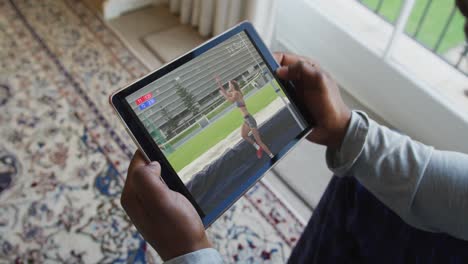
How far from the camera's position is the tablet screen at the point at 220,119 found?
0.58 m

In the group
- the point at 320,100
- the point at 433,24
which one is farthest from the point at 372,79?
the point at 320,100

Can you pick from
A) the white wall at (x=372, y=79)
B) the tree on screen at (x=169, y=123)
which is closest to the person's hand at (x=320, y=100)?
the tree on screen at (x=169, y=123)

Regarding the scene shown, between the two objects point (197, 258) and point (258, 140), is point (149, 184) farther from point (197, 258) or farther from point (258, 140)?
point (258, 140)

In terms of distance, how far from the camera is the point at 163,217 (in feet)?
1.71

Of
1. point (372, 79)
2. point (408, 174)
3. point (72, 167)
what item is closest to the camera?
point (408, 174)

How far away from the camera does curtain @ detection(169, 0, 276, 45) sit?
1441 millimetres

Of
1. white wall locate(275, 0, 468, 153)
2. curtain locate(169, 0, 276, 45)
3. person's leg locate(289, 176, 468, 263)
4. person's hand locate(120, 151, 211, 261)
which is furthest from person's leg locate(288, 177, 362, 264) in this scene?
curtain locate(169, 0, 276, 45)

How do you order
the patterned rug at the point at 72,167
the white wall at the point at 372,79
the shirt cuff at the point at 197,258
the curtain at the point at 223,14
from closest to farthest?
the shirt cuff at the point at 197,258 → the patterned rug at the point at 72,167 → the white wall at the point at 372,79 → the curtain at the point at 223,14

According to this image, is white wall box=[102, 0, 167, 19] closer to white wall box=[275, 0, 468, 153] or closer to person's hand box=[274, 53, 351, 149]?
white wall box=[275, 0, 468, 153]

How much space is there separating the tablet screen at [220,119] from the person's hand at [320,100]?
0.03m

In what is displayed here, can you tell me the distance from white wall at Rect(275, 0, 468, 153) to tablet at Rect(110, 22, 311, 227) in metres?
0.79

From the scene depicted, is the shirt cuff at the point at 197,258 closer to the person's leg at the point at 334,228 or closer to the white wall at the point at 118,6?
the person's leg at the point at 334,228

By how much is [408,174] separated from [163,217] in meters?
0.39

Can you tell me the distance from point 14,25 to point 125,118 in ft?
4.72
